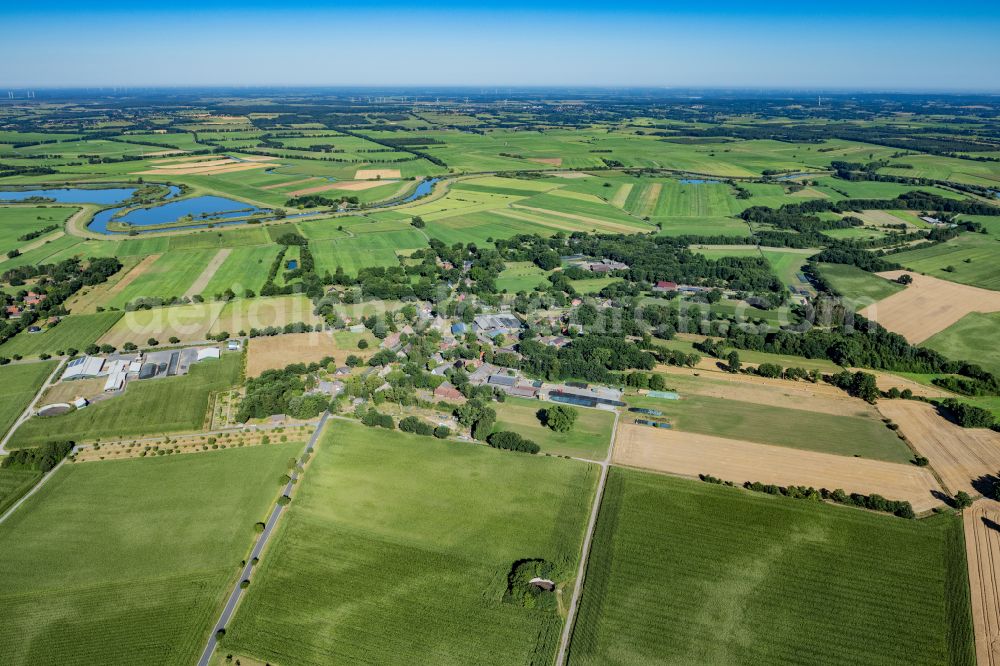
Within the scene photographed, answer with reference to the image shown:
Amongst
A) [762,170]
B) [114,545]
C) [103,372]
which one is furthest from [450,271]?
[762,170]

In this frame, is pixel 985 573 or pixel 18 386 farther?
pixel 18 386

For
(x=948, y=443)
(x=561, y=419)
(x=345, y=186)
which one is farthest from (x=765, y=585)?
(x=345, y=186)

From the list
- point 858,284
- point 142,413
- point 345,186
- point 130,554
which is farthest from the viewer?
point 345,186

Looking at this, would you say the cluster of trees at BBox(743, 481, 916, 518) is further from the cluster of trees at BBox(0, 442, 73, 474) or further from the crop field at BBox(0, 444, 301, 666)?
the cluster of trees at BBox(0, 442, 73, 474)

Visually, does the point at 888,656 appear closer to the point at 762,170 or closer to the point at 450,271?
the point at 450,271

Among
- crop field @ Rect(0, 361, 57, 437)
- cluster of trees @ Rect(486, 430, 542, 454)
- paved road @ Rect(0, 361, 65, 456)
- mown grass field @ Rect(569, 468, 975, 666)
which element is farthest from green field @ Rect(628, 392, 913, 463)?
crop field @ Rect(0, 361, 57, 437)

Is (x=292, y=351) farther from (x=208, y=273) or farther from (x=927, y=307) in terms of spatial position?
(x=927, y=307)
